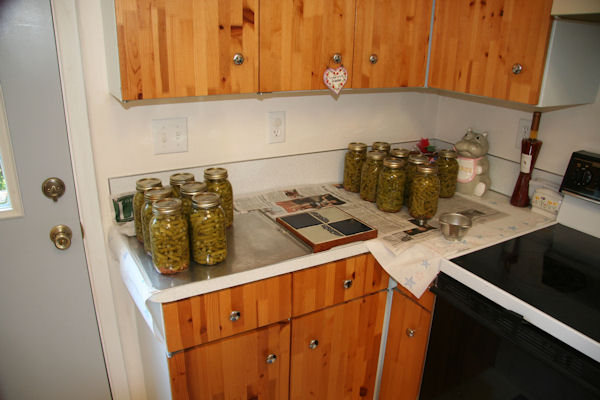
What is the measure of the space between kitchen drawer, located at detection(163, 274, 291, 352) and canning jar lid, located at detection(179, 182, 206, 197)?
303mm

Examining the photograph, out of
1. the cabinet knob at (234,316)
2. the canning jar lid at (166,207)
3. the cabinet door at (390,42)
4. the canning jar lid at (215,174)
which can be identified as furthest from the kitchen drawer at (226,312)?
the cabinet door at (390,42)

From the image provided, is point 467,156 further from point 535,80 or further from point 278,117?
point 278,117

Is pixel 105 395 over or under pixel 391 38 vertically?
under

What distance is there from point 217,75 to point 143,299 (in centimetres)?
68

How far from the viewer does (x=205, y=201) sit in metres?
1.26

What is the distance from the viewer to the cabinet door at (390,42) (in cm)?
157

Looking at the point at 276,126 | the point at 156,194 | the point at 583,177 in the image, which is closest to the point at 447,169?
the point at 583,177

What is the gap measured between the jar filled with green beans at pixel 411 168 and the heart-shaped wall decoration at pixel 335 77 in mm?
398

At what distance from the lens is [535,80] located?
4.69ft

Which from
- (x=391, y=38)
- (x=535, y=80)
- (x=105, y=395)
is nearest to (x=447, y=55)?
(x=391, y=38)

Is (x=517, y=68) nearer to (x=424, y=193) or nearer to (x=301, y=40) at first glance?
(x=424, y=193)

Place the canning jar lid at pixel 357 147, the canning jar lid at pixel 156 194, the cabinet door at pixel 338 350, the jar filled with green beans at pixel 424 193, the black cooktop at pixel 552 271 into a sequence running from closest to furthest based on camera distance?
1. the black cooktop at pixel 552 271
2. the canning jar lid at pixel 156 194
3. the cabinet door at pixel 338 350
4. the jar filled with green beans at pixel 424 193
5. the canning jar lid at pixel 357 147

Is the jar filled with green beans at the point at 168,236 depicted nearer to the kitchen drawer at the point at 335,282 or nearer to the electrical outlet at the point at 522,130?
the kitchen drawer at the point at 335,282

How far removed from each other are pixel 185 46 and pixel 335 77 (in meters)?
0.51
